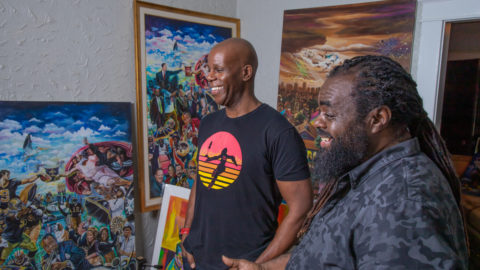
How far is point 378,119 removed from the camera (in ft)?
2.51

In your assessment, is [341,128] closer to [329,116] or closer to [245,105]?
[329,116]

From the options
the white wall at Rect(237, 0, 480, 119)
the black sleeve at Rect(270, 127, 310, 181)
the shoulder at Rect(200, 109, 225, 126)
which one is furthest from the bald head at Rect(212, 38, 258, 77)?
the white wall at Rect(237, 0, 480, 119)

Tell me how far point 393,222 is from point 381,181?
0.11 metres

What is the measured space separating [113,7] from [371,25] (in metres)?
1.53

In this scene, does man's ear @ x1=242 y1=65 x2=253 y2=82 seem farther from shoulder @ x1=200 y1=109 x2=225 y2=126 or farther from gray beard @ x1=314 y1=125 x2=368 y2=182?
gray beard @ x1=314 y1=125 x2=368 y2=182

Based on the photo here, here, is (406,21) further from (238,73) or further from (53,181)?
(53,181)

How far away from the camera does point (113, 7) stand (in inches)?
75.7

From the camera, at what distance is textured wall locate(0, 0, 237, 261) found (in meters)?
1.63

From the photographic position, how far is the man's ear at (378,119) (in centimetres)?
75

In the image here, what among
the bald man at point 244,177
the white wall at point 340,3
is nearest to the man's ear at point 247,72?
the bald man at point 244,177

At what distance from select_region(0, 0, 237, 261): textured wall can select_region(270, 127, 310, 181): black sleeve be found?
1118mm

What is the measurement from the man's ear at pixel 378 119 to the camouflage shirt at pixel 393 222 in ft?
0.19

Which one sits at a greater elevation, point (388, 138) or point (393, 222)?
point (388, 138)

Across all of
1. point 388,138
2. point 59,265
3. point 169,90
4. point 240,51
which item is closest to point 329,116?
point 388,138
